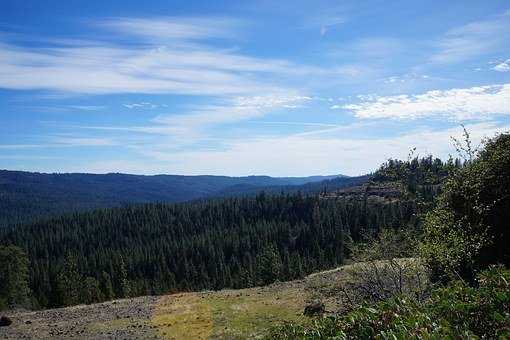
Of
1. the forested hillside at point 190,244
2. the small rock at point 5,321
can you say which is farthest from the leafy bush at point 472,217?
the small rock at point 5,321

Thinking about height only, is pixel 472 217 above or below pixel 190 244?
above

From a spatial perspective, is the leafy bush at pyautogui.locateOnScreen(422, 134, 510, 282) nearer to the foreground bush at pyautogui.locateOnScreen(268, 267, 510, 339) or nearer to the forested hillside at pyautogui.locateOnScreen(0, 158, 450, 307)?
the foreground bush at pyautogui.locateOnScreen(268, 267, 510, 339)

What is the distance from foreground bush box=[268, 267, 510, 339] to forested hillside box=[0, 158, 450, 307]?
1947 inches

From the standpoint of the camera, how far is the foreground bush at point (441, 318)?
5168 millimetres

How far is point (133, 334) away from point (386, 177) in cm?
2547

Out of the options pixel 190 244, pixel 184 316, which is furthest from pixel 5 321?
pixel 190 244

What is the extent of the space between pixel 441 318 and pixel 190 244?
128m

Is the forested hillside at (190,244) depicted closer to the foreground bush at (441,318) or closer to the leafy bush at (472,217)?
the leafy bush at (472,217)

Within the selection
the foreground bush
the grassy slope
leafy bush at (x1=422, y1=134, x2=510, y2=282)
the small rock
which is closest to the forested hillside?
the grassy slope

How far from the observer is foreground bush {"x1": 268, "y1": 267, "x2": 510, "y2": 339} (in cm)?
517

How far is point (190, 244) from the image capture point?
13025 cm

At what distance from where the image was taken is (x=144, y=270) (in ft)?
398

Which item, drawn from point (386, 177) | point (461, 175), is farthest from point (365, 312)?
point (461, 175)

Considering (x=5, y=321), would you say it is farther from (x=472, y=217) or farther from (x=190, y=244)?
(x=190, y=244)
